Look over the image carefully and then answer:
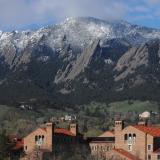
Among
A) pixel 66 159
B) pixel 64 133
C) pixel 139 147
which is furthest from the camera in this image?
pixel 64 133

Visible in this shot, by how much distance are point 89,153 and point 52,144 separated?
7446 millimetres

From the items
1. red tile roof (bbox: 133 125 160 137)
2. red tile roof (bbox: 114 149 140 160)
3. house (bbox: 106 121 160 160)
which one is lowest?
red tile roof (bbox: 114 149 140 160)

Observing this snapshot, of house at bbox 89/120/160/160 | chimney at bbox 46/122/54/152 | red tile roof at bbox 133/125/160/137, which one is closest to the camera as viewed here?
house at bbox 89/120/160/160

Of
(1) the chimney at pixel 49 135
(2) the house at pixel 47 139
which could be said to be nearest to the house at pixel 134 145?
(2) the house at pixel 47 139


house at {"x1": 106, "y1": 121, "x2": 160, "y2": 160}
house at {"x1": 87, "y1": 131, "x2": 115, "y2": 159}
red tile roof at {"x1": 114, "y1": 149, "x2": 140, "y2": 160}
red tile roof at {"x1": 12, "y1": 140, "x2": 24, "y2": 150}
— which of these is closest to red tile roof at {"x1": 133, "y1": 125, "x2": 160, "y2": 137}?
house at {"x1": 106, "y1": 121, "x2": 160, "y2": 160}

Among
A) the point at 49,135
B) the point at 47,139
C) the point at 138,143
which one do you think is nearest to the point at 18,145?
the point at 47,139

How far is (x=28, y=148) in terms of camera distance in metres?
126

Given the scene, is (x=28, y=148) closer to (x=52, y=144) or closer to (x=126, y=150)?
(x=52, y=144)

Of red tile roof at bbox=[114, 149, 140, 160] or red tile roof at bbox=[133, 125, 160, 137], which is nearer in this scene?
red tile roof at bbox=[114, 149, 140, 160]

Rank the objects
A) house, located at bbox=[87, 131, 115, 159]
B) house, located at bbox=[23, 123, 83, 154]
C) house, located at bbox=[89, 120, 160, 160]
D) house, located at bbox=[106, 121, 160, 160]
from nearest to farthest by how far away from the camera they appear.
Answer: house, located at bbox=[87, 131, 115, 159] → house, located at bbox=[89, 120, 160, 160] → house, located at bbox=[106, 121, 160, 160] → house, located at bbox=[23, 123, 83, 154]

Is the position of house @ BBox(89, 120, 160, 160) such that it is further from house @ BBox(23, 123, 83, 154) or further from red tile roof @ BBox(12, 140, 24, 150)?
red tile roof @ BBox(12, 140, 24, 150)

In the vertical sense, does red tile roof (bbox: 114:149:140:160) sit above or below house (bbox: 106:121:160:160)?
below

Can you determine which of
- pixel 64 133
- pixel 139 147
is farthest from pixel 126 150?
pixel 64 133

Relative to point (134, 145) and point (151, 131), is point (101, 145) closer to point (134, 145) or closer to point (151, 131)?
point (134, 145)
